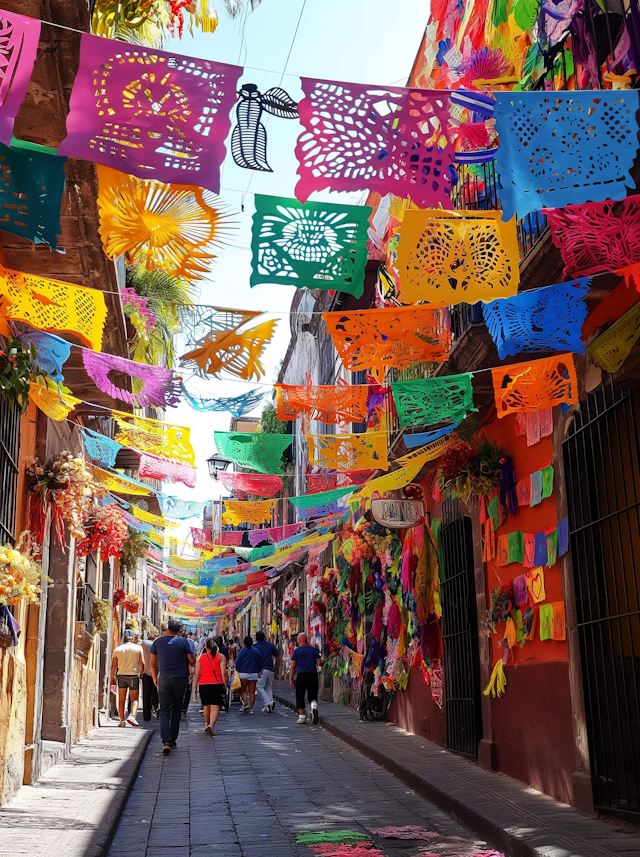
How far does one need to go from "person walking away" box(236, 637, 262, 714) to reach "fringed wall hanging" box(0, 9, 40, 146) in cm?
1668

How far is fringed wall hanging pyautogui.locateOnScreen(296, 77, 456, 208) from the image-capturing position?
14.1ft

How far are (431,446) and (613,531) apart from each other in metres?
4.20

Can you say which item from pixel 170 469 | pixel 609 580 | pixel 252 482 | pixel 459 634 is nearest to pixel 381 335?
pixel 609 580

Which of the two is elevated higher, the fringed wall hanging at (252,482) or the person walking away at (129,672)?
the fringed wall hanging at (252,482)

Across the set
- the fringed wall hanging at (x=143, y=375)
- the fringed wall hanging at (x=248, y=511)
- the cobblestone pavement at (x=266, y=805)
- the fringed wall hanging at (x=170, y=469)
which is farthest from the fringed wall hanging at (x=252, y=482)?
the fringed wall hanging at (x=143, y=375)

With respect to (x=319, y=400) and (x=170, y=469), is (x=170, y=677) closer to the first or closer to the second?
(x=170, y=469)

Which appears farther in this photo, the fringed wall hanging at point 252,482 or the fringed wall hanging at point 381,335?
the fringed wall hanging at point 252,482

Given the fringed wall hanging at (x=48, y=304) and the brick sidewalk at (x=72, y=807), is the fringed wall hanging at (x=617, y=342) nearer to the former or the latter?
the fringed wall hanging at (x=48, y=304)

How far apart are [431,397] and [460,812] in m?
3.53

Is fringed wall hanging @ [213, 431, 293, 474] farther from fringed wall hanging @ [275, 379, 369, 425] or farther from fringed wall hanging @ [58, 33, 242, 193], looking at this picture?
fringed wall hanging @ [58, 33, 242, 193]

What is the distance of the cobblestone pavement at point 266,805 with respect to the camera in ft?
20.7

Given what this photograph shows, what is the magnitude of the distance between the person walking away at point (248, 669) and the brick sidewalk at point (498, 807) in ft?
25.2

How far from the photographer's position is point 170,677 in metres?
12.2

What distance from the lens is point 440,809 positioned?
25.5 feet
